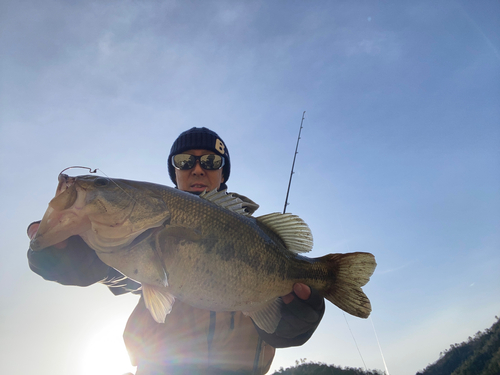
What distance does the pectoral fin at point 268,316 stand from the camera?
2299 mm

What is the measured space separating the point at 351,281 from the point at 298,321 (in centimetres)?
66

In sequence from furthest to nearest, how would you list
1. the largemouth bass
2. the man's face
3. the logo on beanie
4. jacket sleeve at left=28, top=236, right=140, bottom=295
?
the logo on beanie → the man's face → jacket sleeve at left=28, top=236, right=140, bottom=295 → the largemouth bass

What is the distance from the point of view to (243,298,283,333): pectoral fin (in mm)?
2299

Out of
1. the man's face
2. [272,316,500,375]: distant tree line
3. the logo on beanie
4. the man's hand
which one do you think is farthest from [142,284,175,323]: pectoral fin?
[272,316,500,375]: distant tree line

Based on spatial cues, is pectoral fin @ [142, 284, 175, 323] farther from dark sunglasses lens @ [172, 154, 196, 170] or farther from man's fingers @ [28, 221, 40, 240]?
dark sunglasses lens @ [172, 154, 196, 170]

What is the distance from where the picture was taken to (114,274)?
254 centimetres

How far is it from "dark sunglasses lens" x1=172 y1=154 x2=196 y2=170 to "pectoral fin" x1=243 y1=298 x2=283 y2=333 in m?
2.63

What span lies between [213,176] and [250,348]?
2.53 meters

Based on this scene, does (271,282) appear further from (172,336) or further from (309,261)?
(172,336)

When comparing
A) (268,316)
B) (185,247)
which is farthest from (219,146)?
(268,316)

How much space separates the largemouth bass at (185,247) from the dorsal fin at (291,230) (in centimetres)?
13

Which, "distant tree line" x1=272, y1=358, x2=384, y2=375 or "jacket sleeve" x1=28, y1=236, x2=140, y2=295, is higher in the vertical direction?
"jacket sleeve" x1=28, y1=236, x2=140, y2=295

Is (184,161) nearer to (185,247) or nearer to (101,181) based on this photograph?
(101,181)

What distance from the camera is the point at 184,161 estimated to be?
14.0 feet
